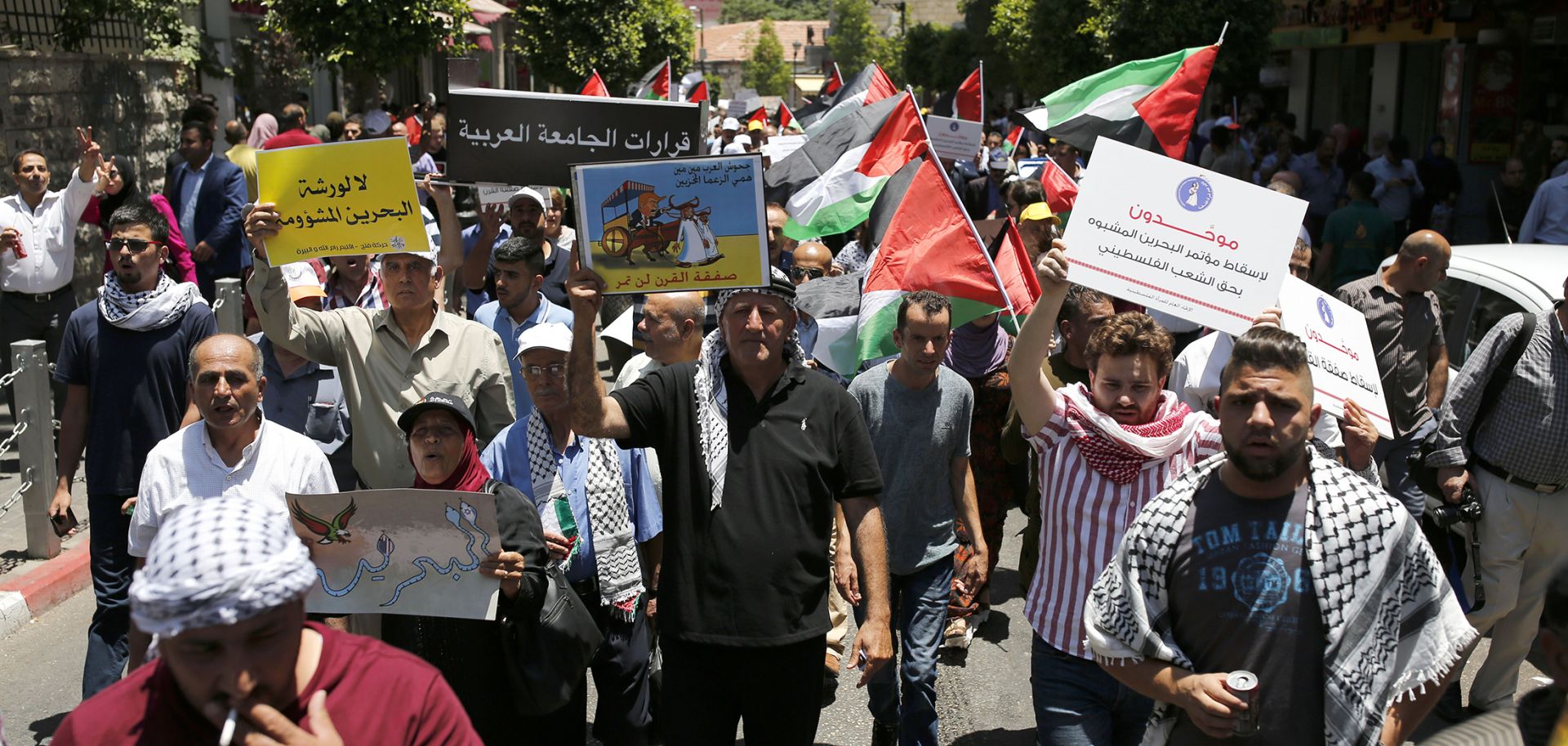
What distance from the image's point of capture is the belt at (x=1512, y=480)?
5.37 metres

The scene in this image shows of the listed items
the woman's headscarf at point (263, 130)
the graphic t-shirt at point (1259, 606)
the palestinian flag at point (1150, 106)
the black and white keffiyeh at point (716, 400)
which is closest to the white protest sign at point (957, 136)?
the palestinian flag at point (1150, 106)

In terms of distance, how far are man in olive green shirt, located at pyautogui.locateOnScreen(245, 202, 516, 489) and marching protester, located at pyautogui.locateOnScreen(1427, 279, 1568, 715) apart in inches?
148

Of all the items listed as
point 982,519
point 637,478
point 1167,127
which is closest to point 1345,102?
point 1167,127

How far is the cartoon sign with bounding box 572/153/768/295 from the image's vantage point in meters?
4.11

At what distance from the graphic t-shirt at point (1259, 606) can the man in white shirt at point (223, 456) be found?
256 centimetres

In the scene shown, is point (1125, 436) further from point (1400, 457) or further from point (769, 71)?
point (769, 71)

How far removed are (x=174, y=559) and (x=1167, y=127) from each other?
6256mm

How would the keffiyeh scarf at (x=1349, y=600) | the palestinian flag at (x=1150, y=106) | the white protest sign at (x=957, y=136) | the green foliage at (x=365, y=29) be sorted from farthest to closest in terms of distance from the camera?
the green foliage at (x=365, y=29), the white protest sign at (x=957, y=136), the palestinian flag at (x=1150, y=106), the keffiyeh scarf at (x=1349, y=600)

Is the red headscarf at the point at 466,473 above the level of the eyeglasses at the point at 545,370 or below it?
below

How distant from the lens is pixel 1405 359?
665cm

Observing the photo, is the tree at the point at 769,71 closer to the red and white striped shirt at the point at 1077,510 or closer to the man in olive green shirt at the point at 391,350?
the man in olive green shirt at the point at 391,350

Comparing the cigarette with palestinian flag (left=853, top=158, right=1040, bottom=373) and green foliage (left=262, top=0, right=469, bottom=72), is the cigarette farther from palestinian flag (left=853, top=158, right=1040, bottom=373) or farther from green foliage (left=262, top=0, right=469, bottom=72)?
green foliage (left=262, top=0, right=469, bottom=72)

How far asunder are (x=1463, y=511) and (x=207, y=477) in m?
4.60

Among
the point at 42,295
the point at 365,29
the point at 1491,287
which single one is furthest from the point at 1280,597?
the point at 365,29
